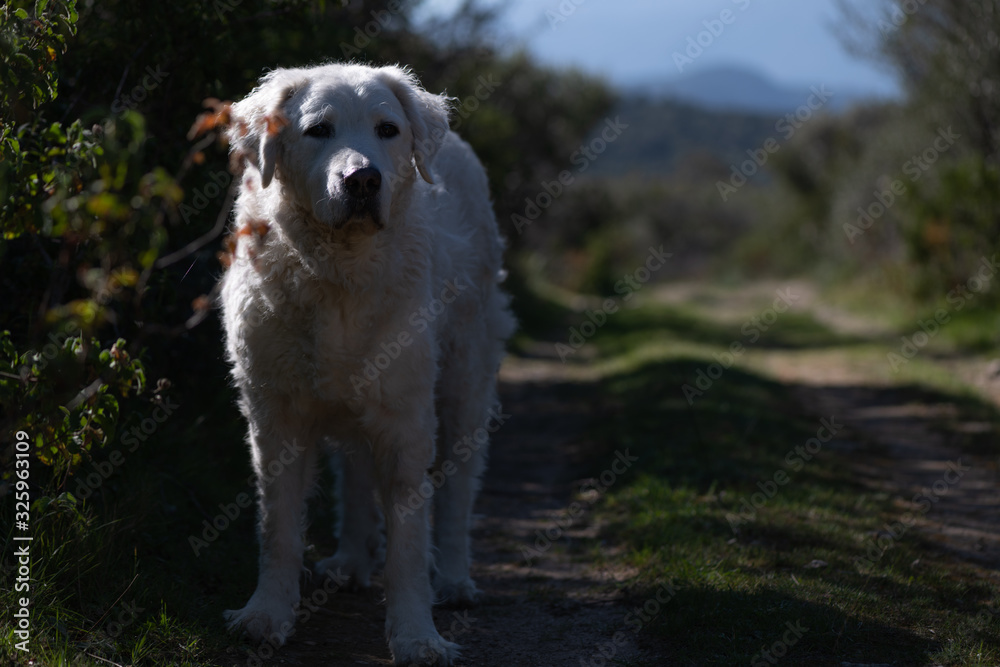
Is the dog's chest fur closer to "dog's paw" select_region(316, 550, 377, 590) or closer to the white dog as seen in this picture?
the white dog

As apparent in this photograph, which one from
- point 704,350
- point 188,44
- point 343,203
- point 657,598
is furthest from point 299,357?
point 704,350

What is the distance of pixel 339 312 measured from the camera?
3840mm

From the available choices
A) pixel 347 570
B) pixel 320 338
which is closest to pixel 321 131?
pixel 320 338

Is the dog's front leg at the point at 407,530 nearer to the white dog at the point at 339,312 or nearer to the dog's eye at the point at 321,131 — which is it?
the white dog at the point at 339,312

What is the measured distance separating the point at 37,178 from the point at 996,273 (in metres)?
12.6

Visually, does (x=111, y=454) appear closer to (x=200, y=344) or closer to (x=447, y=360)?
(x=200, y=344)

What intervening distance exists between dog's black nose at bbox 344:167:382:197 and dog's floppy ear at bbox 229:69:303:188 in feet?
1.48

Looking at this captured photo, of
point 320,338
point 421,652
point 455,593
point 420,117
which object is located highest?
point 420,117

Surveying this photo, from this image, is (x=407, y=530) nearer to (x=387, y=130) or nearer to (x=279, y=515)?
(x=279, y=515)

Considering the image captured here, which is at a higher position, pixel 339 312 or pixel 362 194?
pixel 362 194

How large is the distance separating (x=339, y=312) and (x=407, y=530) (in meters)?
1.02

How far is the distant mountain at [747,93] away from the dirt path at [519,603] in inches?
400

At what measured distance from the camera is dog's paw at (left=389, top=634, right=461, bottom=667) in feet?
12.4

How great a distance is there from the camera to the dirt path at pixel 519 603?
398cm
